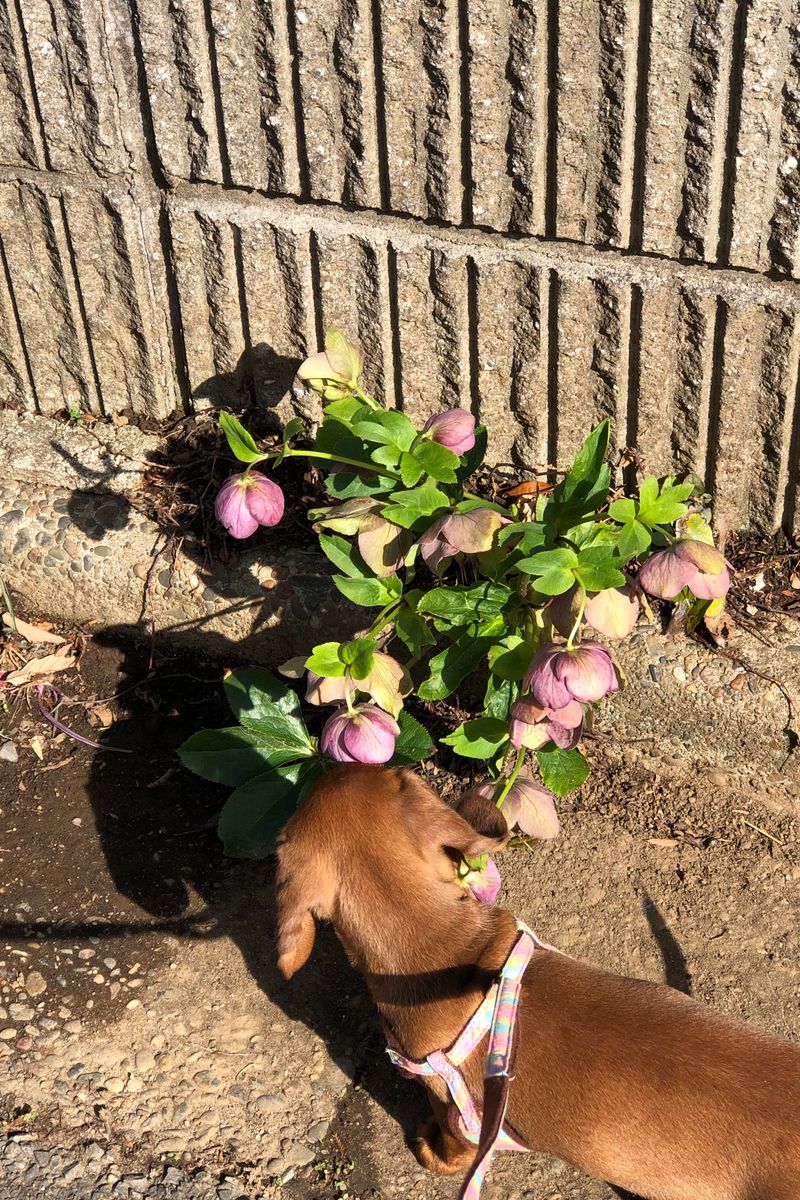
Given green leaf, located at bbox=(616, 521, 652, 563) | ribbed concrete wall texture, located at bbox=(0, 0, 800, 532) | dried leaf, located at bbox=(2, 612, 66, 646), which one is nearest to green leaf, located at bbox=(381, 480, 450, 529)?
green leaf, located at bbox=(616, 521, 652, 563)

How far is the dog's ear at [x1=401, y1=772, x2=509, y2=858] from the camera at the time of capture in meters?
2.57

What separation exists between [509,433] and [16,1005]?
1.92m

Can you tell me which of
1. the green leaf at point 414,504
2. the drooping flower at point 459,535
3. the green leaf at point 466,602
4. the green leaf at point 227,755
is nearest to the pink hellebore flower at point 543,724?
the green leaf at point 466,602

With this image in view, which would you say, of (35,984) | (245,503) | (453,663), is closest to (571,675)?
(453,663)

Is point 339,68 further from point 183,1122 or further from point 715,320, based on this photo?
point 183,1122

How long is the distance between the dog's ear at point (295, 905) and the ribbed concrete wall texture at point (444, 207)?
4.68ft

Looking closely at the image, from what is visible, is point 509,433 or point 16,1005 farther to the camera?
point 509,433

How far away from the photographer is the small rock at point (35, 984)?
2.98 metres

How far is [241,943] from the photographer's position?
3.10 metres

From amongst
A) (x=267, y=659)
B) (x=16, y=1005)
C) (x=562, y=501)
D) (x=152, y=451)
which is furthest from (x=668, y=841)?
(x=152, y=451)

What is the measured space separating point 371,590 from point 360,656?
212 mm

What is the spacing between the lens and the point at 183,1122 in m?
2.76

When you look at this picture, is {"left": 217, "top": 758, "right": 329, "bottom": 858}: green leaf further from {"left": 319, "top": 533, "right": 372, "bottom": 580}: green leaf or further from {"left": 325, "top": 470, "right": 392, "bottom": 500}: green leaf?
{"left": 325, "top": 470, "right": 392, "bottom": 500}: green leaf

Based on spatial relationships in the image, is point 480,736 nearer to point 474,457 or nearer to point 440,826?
point 440,826
